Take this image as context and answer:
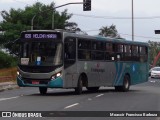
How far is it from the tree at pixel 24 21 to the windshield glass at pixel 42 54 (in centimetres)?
4800

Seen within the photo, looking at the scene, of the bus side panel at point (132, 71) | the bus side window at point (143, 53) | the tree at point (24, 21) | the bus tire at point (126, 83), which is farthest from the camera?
the tree at point (24, 21)

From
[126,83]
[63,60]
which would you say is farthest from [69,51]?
[126,83]

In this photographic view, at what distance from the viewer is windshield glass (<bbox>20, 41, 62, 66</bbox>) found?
24906mm

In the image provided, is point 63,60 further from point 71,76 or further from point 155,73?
point 155,73

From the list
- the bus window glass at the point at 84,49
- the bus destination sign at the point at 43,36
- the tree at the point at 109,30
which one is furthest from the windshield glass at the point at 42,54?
the tree at the point at 109,30

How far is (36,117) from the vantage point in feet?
50.2

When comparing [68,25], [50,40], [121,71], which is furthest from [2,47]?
[50,40]

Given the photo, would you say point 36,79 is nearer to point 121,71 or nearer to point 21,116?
point 121,71

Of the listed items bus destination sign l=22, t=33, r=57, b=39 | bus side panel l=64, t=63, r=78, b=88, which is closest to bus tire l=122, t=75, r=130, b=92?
bus side panel l=64, t=63, r=78, b=88

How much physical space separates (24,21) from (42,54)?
54.6 m

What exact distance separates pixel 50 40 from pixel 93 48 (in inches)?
136

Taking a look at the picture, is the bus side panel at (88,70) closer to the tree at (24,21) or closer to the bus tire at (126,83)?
the bus tire at (126,83)

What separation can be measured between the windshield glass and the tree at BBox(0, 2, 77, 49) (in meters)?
48.0

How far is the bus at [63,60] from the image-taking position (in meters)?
24.9
